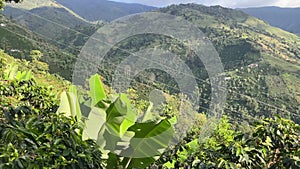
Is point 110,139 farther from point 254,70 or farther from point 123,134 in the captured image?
point 254,70

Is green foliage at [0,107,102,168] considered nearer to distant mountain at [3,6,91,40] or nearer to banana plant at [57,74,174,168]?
banana plant at [57,74,174,168]

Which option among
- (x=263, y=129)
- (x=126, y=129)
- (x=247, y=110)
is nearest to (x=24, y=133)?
(x=126, y=129)

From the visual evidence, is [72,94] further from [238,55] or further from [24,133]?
Answer: [238,55]

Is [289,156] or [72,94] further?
[72,94]

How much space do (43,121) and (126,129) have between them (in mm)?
744

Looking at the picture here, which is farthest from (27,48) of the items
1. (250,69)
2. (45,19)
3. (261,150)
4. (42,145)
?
(45,19)

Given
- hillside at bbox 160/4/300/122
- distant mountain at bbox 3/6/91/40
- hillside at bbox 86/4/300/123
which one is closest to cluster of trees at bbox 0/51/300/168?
hillside at bbox 86/4/300/123

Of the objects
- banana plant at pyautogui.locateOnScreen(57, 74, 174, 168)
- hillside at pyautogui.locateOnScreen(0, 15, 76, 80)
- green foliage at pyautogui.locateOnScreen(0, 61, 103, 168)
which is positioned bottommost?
hillside at pyautogui.locateOnScreen(0, 15, 76, 80)

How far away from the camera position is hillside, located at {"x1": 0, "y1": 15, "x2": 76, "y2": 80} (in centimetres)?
5244

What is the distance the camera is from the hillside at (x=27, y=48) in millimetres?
52438

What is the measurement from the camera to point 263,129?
2.96 m

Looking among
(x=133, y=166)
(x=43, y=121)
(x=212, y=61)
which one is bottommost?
(x=133, y=166)

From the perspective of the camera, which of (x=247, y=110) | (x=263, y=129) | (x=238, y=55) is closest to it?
(x=263, y=129)

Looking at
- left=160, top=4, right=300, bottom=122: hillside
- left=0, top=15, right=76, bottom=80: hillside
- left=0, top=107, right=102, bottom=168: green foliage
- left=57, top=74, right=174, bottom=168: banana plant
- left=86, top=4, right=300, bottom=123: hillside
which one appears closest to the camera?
left=0, top=107, right=102, bottom=168: green foliage
